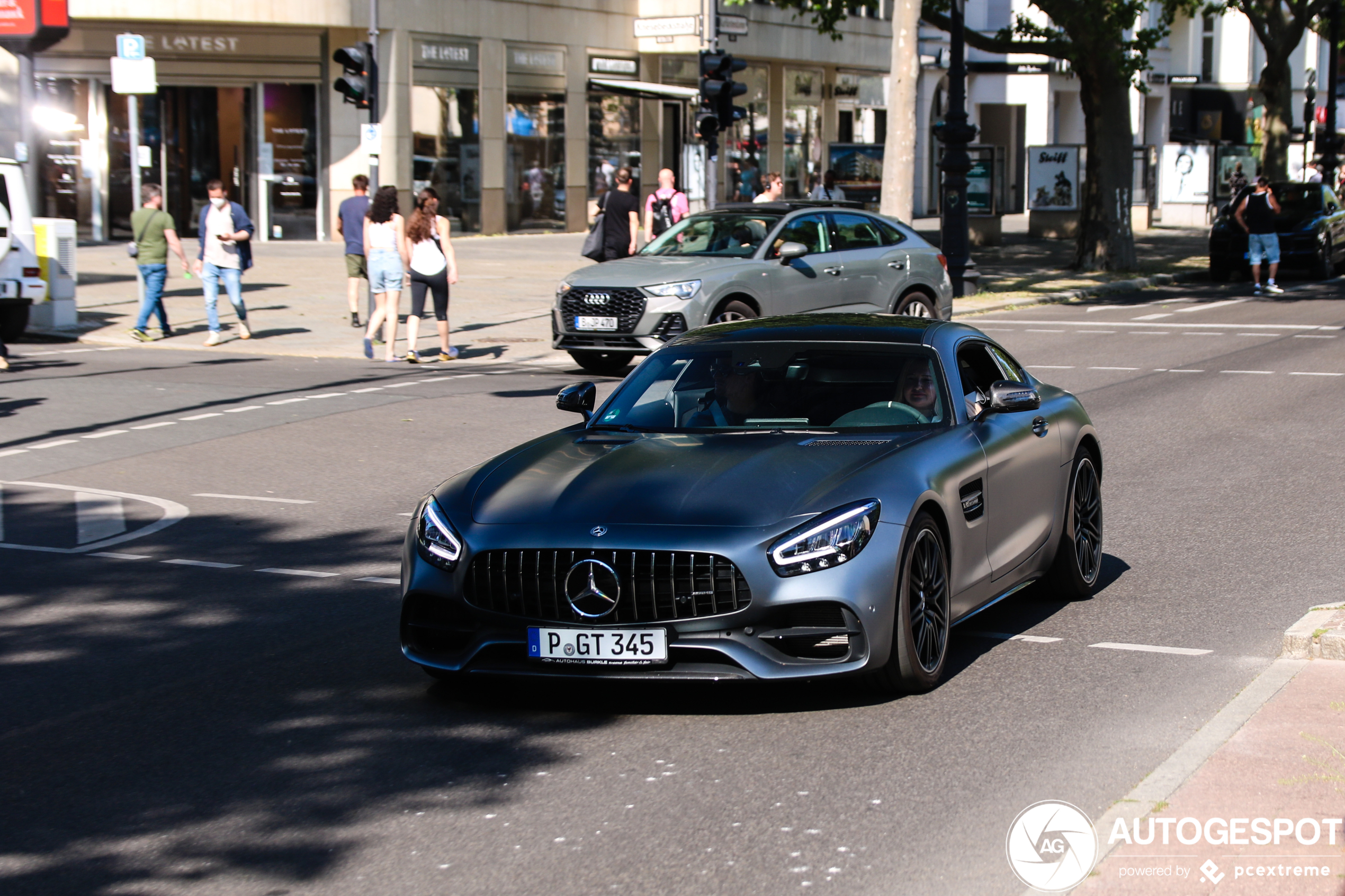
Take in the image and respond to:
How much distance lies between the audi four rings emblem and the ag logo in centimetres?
153

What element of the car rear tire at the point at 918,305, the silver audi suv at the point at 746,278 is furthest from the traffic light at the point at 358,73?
the car rear tire at the point at 918,305

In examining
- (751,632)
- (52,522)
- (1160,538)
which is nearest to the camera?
(751,632)

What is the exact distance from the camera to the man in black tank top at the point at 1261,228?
2714cm

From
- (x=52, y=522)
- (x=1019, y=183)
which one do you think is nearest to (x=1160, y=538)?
(x=52, y=522)

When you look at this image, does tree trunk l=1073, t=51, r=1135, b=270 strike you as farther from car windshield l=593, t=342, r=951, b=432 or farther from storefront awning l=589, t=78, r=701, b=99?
car windshield l=593, t=342, r=951, b=432

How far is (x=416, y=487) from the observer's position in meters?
10.8

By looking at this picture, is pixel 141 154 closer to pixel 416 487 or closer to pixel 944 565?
pixel 416 487

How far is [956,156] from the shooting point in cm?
2520

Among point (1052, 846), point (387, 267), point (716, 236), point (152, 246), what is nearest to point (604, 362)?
point (716, 236)

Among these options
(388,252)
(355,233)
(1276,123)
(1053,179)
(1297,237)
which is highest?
(1276,123)

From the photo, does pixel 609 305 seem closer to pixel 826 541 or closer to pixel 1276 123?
pixel 826 541

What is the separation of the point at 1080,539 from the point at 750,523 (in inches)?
102

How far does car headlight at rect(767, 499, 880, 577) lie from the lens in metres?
5.53

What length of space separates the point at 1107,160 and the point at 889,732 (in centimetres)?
2712
